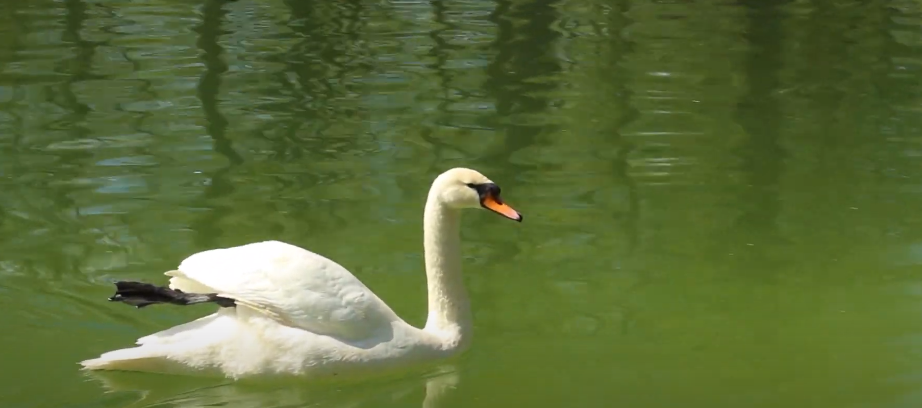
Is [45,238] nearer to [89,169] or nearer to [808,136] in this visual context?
[89,169]

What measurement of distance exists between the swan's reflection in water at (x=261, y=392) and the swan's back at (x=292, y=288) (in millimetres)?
267

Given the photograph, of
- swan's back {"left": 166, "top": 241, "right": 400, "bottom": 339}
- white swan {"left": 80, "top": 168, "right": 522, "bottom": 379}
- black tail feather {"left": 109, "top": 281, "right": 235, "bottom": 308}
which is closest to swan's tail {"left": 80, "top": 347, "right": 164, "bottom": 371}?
white swan {"left": 80, "top": 168, "right": 522, "bottom": 379}

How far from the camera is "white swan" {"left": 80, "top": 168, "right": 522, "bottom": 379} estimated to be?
19.6 feet

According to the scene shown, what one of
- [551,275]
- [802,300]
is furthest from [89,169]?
[802,300]

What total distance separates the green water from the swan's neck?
0.17 m

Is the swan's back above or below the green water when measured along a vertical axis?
above

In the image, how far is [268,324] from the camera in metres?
6.04

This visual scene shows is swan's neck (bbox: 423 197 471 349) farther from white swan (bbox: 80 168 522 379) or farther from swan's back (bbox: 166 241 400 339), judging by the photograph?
swan's back (bbox: 166 241 400 339)

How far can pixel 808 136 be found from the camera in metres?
11.5

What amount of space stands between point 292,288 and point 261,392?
0.51m

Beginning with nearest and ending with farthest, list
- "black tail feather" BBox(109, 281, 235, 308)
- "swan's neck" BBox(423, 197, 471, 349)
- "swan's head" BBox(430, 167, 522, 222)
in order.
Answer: "black tail feather" BBox(109, 281, 235, 308)
"swan's head" BBox(430, 167, 522, 222)
"swan's neck" BBox(423, 197, 471, 349)

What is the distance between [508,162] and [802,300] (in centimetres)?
342

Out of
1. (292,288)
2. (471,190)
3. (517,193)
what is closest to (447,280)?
(471,190)

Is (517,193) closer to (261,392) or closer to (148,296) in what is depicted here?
(261,392)
